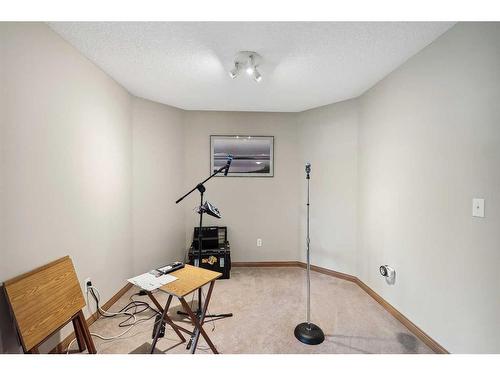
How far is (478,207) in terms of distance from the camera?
136 centimetres

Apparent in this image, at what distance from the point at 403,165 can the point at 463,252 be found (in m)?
0.86

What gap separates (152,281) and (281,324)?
125 centimetres

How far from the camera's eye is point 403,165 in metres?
2.01

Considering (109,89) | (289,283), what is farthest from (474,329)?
(109,89)

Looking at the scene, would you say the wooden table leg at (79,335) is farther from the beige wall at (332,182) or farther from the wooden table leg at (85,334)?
the beige wall at (332,182)

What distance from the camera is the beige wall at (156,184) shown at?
2807 mm

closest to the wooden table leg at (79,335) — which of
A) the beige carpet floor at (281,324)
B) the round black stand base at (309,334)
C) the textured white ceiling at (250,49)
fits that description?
the beige carpet floor at (281,324)

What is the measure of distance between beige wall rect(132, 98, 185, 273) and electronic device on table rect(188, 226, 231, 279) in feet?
1.38

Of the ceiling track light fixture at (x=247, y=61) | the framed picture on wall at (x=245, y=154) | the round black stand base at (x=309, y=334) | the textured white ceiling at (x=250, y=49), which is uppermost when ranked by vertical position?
the textured white ceiling at (x=250, y=49)

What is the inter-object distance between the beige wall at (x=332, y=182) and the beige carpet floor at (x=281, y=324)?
440mm

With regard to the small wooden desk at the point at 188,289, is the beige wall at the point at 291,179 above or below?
above

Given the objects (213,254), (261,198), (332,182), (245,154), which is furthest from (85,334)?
(332,182)

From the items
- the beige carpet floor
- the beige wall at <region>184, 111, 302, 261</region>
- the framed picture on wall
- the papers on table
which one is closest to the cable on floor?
the beige carpet floor

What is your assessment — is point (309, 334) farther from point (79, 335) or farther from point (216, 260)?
point (79, 335)
